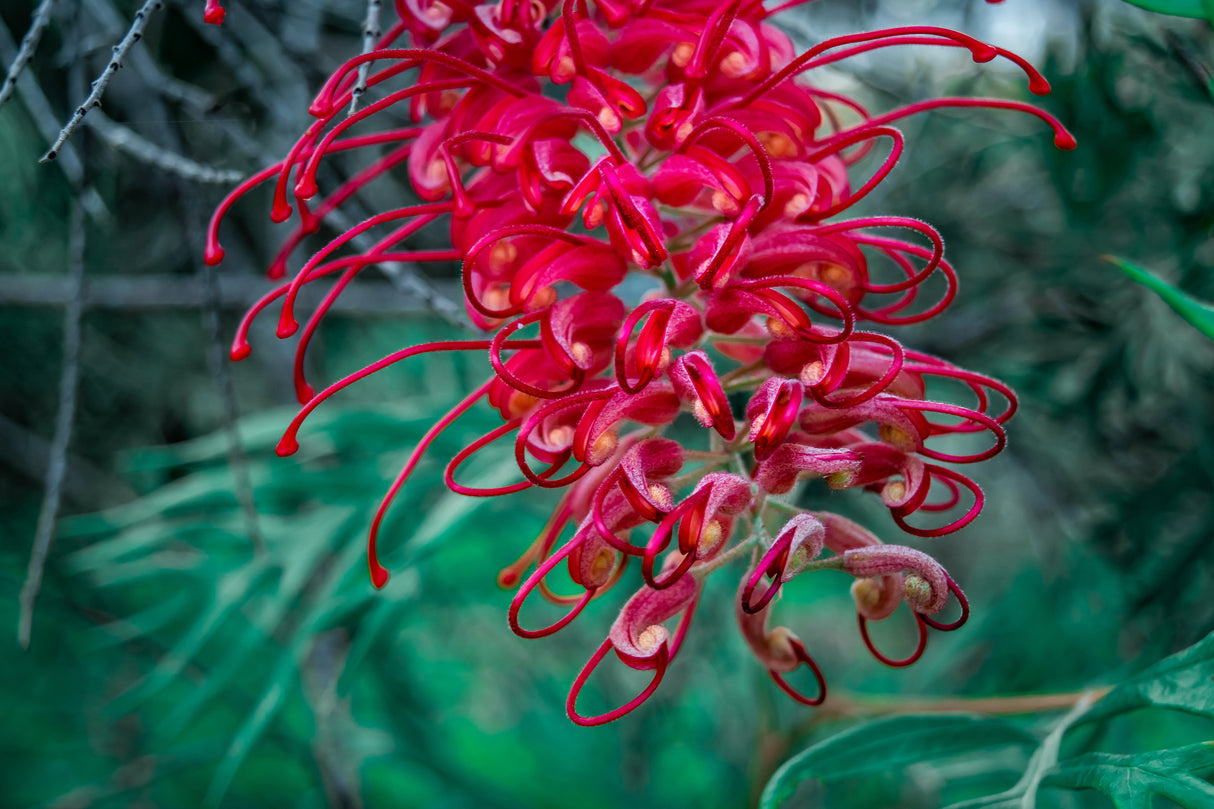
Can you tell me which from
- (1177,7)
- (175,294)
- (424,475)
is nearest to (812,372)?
(1177,7)

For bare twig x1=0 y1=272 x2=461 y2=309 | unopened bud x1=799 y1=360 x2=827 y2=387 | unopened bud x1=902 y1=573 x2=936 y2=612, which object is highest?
unopened bud x1=799 y1=360 x2=827 y2=387

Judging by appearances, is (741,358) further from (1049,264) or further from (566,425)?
(1049,264)

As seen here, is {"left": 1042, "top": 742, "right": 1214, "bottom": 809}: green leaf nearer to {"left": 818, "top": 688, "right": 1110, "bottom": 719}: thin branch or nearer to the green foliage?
the green foliage

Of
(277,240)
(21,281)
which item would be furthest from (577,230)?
(21,281)

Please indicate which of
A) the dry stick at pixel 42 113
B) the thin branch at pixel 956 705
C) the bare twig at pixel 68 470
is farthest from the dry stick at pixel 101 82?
the bare twig at pixel 68 470

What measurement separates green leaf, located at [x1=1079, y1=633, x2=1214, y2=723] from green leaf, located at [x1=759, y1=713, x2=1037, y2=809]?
8cm

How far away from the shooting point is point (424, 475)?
0.80 metres

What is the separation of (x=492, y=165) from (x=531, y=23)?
2.8 inches

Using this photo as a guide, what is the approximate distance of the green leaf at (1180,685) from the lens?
1.32ft

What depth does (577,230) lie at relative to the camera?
3.19ft

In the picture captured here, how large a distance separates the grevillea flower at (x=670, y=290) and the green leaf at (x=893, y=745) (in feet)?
0.15

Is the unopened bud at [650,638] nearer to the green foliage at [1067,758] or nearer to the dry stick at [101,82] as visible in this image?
the green foliage at [1067,758]

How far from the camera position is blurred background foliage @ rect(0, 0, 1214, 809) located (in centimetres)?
74

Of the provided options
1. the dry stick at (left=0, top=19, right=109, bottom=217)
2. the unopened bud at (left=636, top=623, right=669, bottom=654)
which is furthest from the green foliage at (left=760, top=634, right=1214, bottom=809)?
the dry stick at (left=0, top=19, right=109, bottom=217)
